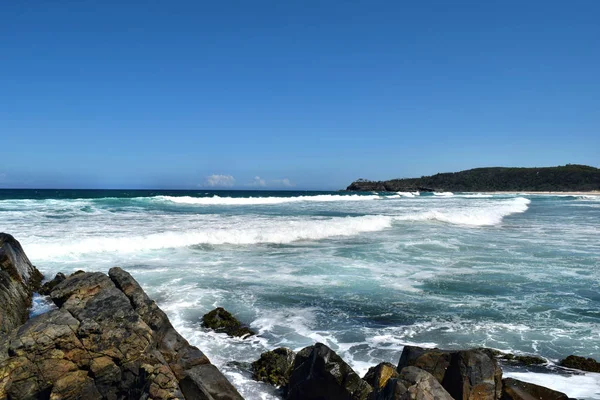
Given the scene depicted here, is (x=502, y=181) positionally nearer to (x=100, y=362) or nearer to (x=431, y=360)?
(x=431, y=360)

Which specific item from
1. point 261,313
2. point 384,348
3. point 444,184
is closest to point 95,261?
point 261,313

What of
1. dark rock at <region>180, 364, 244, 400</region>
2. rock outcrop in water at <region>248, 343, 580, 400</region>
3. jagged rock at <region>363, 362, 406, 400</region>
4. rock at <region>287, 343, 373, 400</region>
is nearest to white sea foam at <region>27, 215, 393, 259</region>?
dark rock at <region>180, 364, 244, 400</region>

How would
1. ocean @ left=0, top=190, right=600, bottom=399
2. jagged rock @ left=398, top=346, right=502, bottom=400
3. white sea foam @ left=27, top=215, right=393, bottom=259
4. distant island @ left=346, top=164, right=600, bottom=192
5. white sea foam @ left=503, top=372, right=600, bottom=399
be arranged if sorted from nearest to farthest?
jagged rock @ left=398, top=346, right=502, bottom=400 → white sea foam @ left=503, top=372, right=600, bottom=399 → ocean @ left=0, top=190, right=600, bottom=399 → white sea foam @ left=27, top=215, right=393, bottom=259 → distant island @ left=346, top=164, right=600, bottom=192

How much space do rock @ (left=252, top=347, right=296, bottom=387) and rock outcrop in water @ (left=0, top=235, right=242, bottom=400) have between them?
2.46 ft

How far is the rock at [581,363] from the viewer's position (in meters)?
5.94

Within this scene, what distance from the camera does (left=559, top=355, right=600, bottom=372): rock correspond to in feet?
19.5

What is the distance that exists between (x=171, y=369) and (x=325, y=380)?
2075 mm

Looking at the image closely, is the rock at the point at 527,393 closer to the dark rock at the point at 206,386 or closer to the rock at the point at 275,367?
the rock at the point at 275,367

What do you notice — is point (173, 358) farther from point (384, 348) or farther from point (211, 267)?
point (211, 267)

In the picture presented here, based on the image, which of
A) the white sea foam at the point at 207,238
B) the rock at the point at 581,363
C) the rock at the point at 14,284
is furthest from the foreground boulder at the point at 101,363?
the white sea foam at the point at 207,238

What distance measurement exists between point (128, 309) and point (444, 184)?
470 ft

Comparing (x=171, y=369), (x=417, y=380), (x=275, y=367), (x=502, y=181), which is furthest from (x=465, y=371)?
(x=502, y=181)

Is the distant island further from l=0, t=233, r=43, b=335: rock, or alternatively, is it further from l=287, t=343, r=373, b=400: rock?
l=287, t=343, r=373, b=400: rock

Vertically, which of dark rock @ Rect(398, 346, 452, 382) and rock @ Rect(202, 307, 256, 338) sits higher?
dark rock @ Rect(398, 346, 452, 382)
